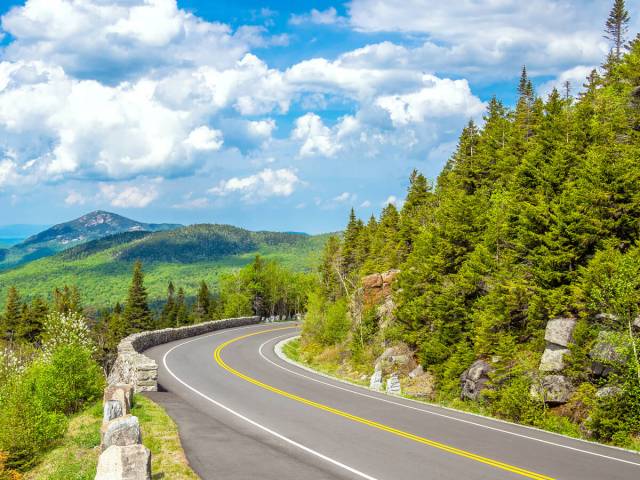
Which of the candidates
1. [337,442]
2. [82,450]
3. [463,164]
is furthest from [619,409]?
[463,164]

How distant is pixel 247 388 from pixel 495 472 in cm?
1532

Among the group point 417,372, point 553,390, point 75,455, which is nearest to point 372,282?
point 417,372

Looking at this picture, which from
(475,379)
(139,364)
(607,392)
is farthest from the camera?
(139,364)

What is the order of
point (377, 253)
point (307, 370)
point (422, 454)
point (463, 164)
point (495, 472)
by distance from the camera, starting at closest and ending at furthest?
point (495, 472) < point (422, 454) < point (307, 370) < point (463, 164) < point (377, 253)

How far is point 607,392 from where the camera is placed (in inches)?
667

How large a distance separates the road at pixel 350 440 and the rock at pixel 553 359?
104 inches

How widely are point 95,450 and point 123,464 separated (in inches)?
209

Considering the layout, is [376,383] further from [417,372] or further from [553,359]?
[553,359]

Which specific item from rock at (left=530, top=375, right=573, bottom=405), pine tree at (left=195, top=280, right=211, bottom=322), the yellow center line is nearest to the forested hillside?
rock at (left=530, top=375, right=573, bottom=405)

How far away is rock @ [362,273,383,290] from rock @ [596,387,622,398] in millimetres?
25887

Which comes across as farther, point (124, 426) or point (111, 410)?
point (111, 410)

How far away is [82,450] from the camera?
14695 millimetres

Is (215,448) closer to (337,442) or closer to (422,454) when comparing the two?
(337,442)

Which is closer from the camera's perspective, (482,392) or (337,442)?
(337,442)
